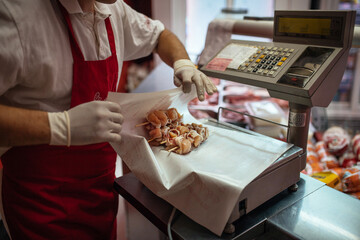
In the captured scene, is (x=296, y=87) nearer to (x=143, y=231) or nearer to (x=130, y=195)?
(x=130, y=195)

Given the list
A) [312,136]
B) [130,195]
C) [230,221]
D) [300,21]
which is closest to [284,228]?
[230,221]

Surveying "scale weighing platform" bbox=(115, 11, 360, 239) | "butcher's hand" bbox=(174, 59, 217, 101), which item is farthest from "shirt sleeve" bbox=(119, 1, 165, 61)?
"scale weighing platform" bbox=(115, 11, 360, 239)

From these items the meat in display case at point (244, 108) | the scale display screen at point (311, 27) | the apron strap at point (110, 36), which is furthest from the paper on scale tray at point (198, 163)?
the meat in display case at point (244, 108)

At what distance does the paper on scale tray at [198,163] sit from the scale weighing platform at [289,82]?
47mm

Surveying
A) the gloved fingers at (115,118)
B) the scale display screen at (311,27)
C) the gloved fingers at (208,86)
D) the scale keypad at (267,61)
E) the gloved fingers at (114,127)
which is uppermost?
the scale display screen at (311,27)

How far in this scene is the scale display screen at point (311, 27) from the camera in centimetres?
98

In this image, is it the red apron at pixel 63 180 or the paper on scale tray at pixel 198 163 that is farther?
the red apron at pixel 63 180

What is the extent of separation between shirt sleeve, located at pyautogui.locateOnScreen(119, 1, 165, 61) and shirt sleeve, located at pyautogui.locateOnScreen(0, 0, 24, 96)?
22.9 inches

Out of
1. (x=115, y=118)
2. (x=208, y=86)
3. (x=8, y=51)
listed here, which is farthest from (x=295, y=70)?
(x=8, y=51)

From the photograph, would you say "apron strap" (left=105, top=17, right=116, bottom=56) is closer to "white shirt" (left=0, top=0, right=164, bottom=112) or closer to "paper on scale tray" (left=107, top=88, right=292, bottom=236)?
"white shirt" (left=0, top=0, right=164, bottom=112)

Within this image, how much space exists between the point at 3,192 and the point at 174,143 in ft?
2.32

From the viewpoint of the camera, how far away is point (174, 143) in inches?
41.9

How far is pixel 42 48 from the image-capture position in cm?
102

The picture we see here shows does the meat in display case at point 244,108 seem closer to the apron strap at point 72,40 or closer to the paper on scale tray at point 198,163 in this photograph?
the paper on scale tray at point 198,163
